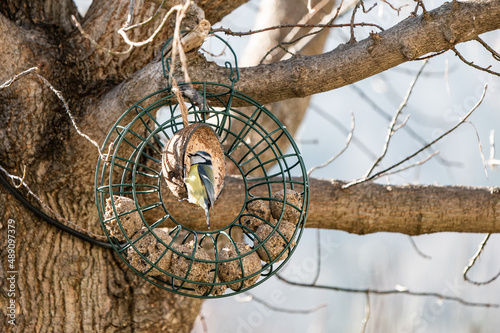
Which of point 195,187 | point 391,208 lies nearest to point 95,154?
point 195,187

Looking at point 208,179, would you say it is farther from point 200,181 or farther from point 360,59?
point 360,59

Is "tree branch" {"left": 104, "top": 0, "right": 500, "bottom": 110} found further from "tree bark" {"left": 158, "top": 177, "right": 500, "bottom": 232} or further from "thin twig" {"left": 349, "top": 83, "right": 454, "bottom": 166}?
"thin twig" {"left": 349, "top": 83, "right": 454, "bottom": 166}

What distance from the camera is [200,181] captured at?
60.1 inches

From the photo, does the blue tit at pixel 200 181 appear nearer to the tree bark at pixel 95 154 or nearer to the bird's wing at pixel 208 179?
the bird's wing at pixel 208 179

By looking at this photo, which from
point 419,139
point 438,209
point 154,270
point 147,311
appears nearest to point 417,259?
point 419,139

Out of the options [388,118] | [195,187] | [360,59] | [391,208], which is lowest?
[195,187]

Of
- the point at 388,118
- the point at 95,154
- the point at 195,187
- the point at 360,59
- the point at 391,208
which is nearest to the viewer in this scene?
the point at 195,187

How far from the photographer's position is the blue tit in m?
1.52

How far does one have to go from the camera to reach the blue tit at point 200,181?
1.52m

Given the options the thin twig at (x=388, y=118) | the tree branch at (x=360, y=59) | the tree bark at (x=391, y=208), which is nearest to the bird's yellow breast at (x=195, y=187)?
the tree branch at (x=360, y=59)

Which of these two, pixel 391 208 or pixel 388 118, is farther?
pixel 388 118

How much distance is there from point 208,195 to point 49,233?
0.90 metres

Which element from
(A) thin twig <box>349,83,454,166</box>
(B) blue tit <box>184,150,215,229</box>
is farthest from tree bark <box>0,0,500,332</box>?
(A) thin twig <box>349,83,454,166</box>

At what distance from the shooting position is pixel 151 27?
2326 millimetres
